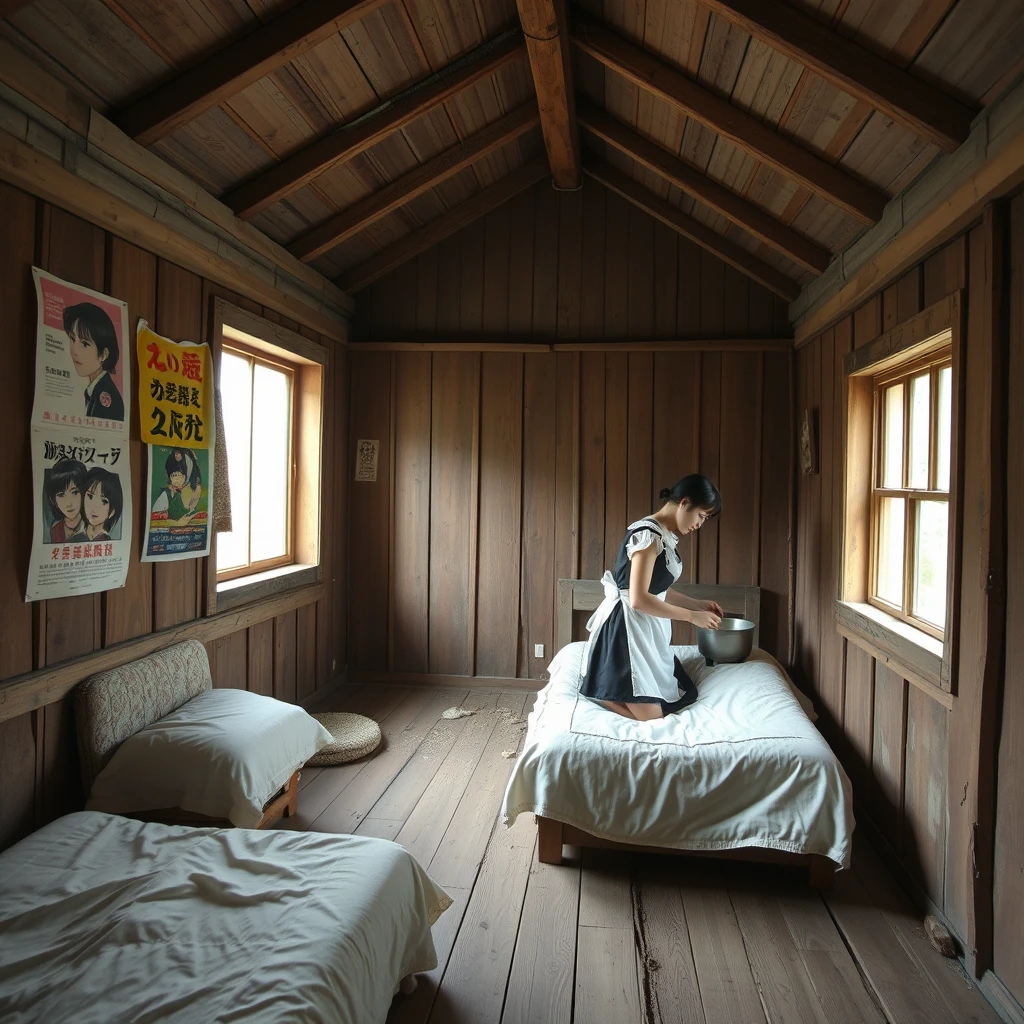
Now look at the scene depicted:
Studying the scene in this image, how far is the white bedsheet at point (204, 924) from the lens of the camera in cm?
133

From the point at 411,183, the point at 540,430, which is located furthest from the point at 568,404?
the point at 411,183

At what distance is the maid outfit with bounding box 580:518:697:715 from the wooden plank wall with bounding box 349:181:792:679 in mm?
1493

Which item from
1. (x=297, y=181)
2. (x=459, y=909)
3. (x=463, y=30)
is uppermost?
(x=463, y=30)

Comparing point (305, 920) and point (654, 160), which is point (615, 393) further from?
point (305, 920)

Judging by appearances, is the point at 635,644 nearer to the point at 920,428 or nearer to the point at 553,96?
the point at 920,428

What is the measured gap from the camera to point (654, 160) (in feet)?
12.0

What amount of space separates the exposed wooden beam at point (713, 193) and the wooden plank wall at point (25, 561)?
2.30m

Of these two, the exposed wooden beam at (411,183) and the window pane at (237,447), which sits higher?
the exposed wooden beam at (411,183)

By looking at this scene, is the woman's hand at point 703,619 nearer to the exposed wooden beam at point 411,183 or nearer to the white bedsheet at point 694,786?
the white bedsheet at point 694,786

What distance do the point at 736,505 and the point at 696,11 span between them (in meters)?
2.80

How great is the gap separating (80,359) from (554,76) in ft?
8.09

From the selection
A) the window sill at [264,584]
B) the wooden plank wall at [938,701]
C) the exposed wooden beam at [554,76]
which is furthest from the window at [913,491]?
the window sill at [264,584]

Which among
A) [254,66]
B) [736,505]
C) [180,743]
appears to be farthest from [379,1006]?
[736,505]

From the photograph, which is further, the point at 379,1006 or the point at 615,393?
the point at 615,393
